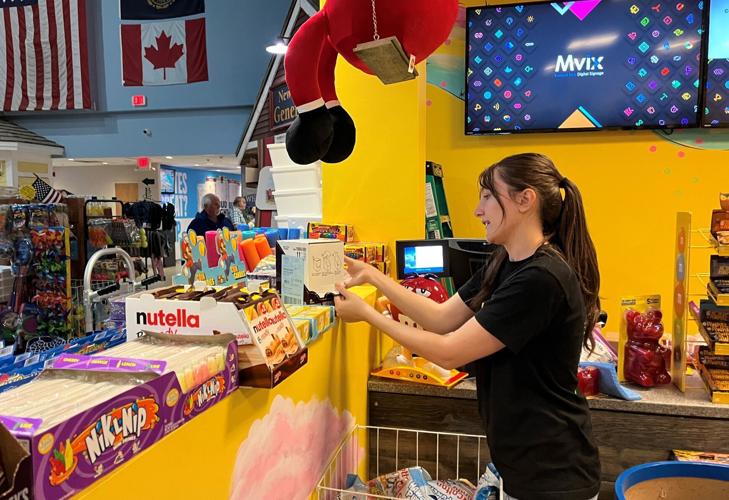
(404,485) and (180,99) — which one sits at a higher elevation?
(180,99)

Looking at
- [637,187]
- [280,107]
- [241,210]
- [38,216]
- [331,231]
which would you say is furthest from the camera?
[241,210]

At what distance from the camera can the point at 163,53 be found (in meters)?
9.80

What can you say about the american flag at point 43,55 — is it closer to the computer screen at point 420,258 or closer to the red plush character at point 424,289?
the computer screen at point 420,258

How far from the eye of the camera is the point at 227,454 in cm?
105

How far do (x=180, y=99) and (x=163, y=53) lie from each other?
827mm

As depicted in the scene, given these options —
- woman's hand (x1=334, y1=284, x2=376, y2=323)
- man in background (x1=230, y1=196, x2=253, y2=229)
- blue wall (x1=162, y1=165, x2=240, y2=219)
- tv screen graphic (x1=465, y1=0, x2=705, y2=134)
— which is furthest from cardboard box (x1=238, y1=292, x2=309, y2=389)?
blue wall (x1=162, y1=165, x2=240, y2=219)

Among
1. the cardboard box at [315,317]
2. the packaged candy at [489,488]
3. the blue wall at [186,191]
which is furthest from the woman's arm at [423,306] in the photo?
the blue wall at [186,191]

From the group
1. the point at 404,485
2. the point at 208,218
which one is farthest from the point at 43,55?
the point at 404,485

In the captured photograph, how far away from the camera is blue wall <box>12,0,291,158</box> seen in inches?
378

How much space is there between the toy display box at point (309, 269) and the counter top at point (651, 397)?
0.61m

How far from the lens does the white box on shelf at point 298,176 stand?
10.8 ft

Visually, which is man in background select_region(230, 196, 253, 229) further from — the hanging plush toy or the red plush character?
the hanging plush toy

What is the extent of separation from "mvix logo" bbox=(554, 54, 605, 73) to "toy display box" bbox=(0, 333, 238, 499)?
12.1 feet

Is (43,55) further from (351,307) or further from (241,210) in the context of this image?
(351,307)
